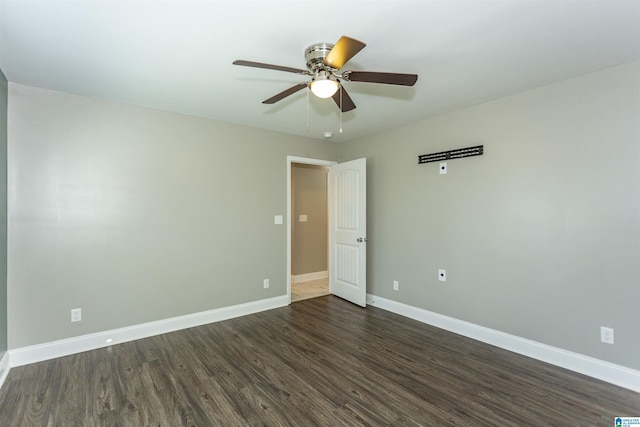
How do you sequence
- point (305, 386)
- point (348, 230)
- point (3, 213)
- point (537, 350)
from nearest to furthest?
1. point (305, 386)
2. point (3, 213)
3. point (537, 350)
4. point (348, 230)

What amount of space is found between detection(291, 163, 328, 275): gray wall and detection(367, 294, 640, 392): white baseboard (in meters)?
2.30

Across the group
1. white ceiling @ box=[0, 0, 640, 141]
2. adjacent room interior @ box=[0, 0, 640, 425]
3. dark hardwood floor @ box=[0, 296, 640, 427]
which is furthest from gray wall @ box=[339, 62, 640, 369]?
dark hardwood floor @ box=[0, 296, 640, 427]

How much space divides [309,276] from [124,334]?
3295mm

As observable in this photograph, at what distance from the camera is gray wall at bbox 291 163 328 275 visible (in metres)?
5.61

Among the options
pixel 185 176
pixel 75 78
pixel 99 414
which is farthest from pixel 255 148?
pixel 99 414

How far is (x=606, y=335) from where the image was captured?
7.75ft

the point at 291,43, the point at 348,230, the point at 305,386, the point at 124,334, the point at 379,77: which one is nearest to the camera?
the point at 379,77

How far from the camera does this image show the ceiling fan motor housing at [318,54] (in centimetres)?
195

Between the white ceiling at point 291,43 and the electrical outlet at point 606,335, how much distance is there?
2124 mm

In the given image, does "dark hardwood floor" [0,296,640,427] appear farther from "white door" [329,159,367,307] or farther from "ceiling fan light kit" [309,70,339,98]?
"ceiling fan light kit" [309,70,339,98]

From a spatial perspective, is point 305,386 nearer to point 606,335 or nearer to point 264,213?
point 264,213

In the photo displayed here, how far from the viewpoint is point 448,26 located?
1.81m

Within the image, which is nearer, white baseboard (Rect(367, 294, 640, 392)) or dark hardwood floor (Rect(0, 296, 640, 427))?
dark hardwood floor (Rect(0, 296, 640, 427))

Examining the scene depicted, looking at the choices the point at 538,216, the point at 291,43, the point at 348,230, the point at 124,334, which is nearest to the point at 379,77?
the point at 291,43
